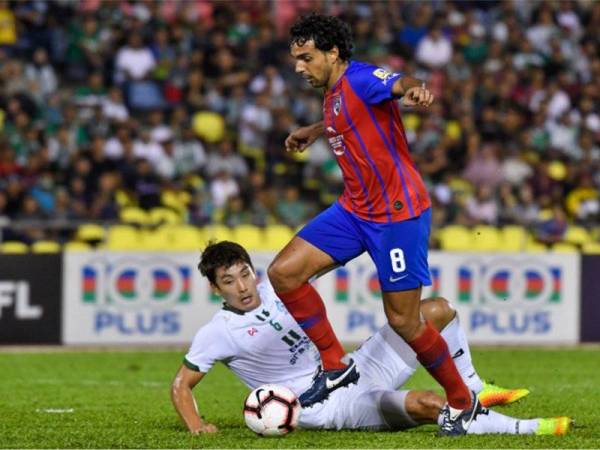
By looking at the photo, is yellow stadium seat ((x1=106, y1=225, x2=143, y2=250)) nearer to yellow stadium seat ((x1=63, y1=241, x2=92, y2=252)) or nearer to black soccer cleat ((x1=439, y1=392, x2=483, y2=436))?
yellow stadium seat ((x1=63, y1=241, x2=92, y2=252))

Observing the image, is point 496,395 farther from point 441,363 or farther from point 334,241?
point 334,241

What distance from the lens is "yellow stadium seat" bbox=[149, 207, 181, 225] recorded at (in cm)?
1519

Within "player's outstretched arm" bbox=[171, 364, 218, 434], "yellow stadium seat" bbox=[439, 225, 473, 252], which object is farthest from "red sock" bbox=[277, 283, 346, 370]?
"yellow stadium seat" bbox=[439, 225, 473, 252]

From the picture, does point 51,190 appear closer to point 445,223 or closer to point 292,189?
point 292,189

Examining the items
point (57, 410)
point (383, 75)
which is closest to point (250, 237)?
point (57, 410)

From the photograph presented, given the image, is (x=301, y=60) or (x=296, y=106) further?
(x=296, y=106)

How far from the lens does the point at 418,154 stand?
17625 millimetres

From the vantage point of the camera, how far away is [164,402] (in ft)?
31.2

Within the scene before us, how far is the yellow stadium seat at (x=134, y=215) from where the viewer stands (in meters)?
15.3

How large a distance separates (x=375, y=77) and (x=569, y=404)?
3.45m

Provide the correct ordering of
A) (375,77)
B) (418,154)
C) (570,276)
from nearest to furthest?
(375,77), (570,276), (418,154)

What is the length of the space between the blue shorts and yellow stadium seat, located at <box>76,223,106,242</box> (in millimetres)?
7641

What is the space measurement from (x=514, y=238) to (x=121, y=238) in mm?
4470

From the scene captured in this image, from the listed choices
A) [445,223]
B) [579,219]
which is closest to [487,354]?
[445,223]
